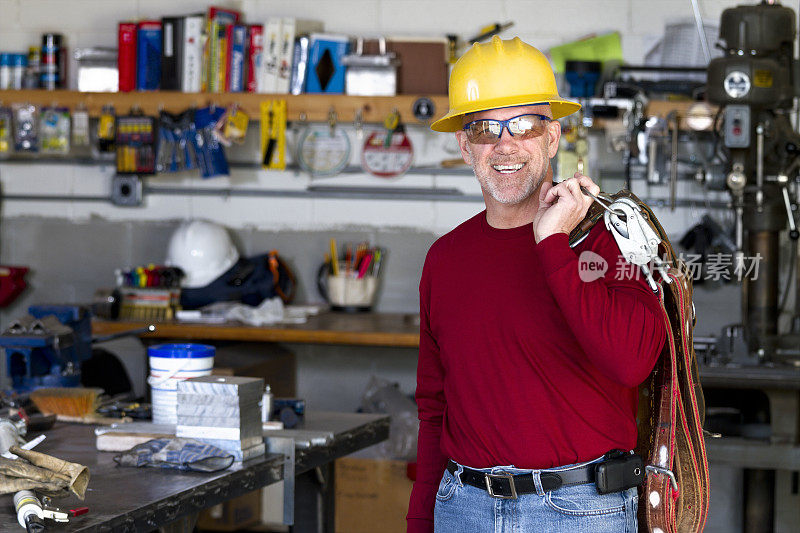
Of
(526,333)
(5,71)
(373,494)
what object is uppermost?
(5,71)

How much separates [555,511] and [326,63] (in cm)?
320

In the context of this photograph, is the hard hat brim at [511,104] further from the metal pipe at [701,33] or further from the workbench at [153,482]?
the metal pipe at [701,33]

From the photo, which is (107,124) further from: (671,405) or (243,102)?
(671,405)

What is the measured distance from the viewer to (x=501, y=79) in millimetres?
1715

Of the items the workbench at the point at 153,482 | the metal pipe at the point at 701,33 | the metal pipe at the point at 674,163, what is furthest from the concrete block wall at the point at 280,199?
the workbench at the point at 153,482

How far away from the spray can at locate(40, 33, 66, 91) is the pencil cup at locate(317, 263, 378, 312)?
157 cm

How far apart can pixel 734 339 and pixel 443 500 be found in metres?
2.10

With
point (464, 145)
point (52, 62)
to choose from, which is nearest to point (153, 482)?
point (464, 145)

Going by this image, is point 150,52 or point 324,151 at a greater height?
point 150,52

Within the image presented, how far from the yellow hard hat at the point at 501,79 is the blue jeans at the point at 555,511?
609mm

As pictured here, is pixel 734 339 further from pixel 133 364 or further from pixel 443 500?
pixel 133 364

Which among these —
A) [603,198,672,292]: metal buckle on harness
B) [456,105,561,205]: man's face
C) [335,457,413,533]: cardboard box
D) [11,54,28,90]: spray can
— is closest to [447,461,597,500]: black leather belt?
[603,198,672,292]: metal buckle on harness

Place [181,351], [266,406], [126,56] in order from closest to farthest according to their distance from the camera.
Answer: [181,351], [266,406], [126,56]

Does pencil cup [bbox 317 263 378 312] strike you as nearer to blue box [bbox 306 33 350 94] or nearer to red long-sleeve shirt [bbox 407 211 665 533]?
blue box [bbox 306 33 350 94]
